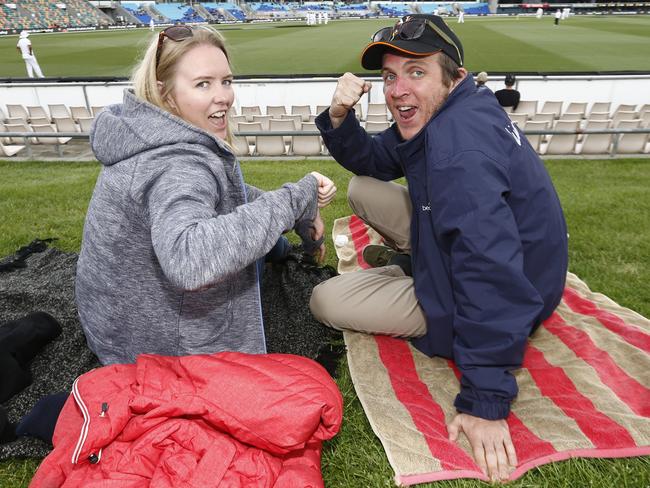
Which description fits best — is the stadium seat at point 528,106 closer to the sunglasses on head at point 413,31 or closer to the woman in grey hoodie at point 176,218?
the sunglasses on head at point 413,31

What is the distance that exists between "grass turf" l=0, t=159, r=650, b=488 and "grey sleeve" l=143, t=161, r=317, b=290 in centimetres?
115

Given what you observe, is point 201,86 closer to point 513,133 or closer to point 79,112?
point 513,133

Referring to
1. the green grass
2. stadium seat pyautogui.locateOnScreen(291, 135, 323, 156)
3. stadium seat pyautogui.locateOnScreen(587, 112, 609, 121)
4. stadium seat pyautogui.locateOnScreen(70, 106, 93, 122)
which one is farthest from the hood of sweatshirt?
the green grass

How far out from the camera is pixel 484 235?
2109 mm

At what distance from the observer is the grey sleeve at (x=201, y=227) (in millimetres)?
1682

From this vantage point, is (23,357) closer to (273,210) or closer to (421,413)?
(273,210)

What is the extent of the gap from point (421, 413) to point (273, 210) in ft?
4.37

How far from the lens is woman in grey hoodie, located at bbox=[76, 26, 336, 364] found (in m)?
1.75

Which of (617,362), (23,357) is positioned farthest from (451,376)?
(23,357)

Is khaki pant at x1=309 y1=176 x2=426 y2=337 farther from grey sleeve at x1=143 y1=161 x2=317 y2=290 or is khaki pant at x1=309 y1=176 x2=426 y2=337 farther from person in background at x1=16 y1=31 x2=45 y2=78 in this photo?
person in background at x1=16 y1=31 x2=45 y2=78

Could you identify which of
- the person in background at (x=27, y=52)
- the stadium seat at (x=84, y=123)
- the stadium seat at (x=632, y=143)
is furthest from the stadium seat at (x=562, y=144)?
the person in background at (x=27, y=52)

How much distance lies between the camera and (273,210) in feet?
6.37

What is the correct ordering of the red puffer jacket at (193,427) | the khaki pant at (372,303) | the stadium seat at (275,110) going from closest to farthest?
the red puffer jacket at (193,427) < the khaki pant at (372,303) < the stadium seat at (275,110)

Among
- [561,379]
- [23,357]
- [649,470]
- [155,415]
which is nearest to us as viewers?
[155,415]
